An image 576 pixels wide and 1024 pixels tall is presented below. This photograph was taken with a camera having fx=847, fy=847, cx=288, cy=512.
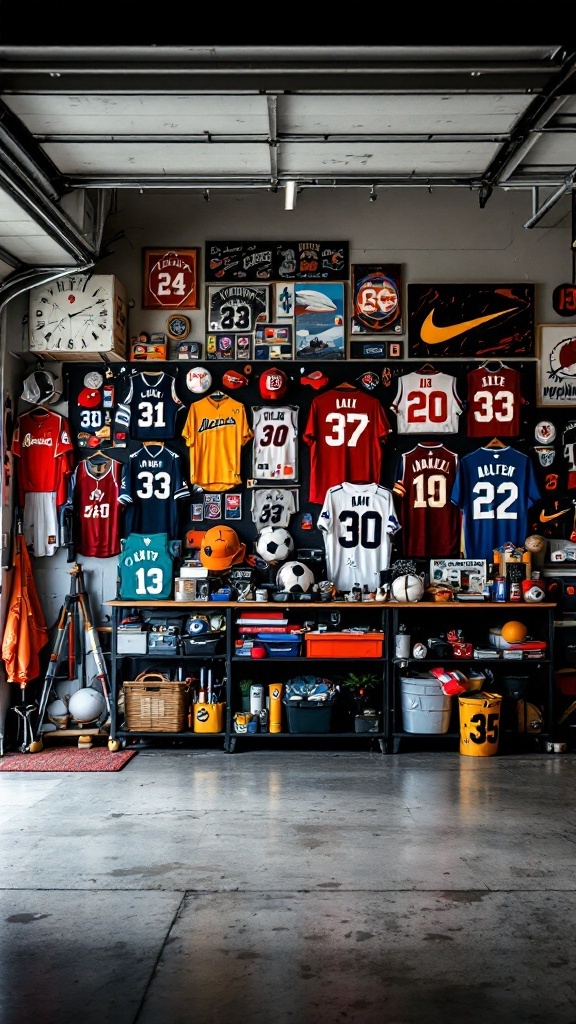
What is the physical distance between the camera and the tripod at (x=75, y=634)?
6.76 metres

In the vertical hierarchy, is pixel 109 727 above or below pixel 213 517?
below

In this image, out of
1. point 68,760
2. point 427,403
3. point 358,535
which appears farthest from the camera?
point 427,403

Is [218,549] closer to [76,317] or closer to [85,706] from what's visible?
[85,706]

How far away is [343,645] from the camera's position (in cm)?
643

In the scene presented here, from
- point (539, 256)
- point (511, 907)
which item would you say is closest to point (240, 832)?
point (511, 907)

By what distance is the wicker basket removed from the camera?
6461 millimetres

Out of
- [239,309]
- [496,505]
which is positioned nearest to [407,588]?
[496,505]

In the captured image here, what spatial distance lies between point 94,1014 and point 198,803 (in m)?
2.36

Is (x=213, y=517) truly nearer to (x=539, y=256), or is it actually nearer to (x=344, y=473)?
(x=344, y=473)

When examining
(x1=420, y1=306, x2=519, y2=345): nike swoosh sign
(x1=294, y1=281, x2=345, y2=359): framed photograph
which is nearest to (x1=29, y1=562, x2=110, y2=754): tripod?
(x1=294, y1=281, x2=345, y2=359): framed photograph

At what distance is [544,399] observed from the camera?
274 inches

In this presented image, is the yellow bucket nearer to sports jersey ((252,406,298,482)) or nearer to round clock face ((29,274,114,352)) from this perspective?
sports jersey ((252,406,298,482))

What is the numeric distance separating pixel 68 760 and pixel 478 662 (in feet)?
10.4

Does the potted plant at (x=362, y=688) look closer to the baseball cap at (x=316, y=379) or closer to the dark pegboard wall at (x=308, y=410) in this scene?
the dark pegboard wall at (x=308, y=410)
